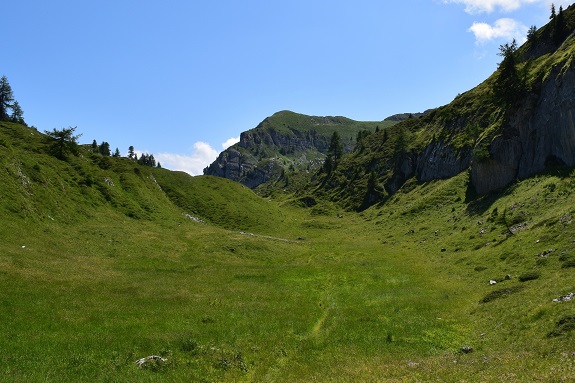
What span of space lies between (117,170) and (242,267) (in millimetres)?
63081

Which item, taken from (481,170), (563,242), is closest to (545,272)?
(563,242)

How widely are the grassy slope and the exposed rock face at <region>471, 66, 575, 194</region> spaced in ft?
21.1

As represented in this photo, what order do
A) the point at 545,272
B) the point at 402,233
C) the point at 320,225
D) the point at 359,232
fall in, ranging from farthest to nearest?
the point at 320,225 → the point at 359,232 → the point at 402,233 → the point at 545,272

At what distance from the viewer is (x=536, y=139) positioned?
212ft

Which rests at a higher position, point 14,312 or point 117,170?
point 117,170

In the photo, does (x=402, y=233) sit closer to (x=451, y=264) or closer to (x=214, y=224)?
(x=451, y=264)

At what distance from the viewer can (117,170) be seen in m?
95.2

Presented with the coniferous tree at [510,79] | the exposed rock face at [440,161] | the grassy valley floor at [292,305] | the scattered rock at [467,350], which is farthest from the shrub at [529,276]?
the exposed rock face at [440,161]

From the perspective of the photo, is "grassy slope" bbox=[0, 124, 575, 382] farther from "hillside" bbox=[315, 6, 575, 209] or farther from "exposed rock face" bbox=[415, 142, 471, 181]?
"exposed rock face" bbox=[415, 142, 471, 181]

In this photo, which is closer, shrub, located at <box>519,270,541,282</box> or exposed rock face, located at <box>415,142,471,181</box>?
shrub, located at <box>519,270,541,282</box>

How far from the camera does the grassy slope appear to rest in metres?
18.4

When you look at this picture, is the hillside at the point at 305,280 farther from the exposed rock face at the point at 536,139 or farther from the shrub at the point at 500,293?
the exposed rock face at the point at 536,139

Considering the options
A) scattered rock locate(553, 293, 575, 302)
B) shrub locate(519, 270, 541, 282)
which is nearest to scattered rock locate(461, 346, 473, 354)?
scattered rock locate(553, 293, 575, 302)

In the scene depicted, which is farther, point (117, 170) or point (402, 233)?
point (117, 170)
